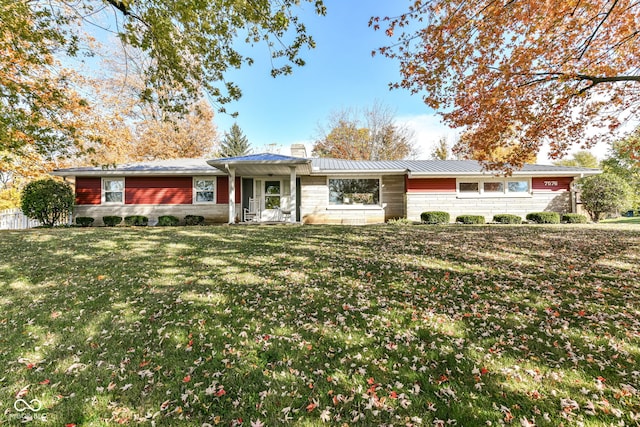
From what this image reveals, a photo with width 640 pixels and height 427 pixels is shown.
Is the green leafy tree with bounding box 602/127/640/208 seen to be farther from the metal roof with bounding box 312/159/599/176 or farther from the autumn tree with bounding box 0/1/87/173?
the autumn tree with bounding box 0/1/87/173

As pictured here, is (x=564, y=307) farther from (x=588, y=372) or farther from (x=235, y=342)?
(x=235, y=342)

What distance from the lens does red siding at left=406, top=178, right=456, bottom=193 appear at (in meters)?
15.1

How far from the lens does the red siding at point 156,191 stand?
1485 cm

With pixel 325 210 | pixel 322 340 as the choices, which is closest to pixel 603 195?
pixel 325 210

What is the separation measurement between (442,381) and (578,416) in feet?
2.79

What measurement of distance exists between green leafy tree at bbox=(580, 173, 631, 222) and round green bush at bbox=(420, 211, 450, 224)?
7594mm

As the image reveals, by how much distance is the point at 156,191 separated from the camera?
14.9 m

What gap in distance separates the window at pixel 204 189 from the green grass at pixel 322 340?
9.38 m

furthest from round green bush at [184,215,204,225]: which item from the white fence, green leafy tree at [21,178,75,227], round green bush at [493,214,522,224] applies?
round green bush at [493,214,522,224]

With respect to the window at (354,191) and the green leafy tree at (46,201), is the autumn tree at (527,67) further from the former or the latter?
the green leafy tree at (46,201)

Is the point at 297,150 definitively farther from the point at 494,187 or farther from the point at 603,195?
the point at 603,195

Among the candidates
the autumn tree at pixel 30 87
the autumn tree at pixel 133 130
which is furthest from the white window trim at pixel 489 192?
the autumn tree at pixel 30 87

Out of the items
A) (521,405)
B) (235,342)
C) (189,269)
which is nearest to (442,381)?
(521,405)

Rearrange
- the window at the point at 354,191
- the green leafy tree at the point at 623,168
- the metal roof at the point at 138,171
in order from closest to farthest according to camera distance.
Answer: the metal roof at the point at 138,171 < the window at the point at 354,191 < the green leafy tree at the point at 623,168
